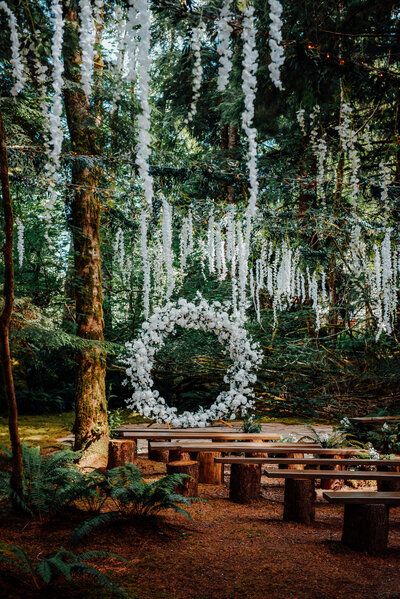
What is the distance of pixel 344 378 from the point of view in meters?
11.1

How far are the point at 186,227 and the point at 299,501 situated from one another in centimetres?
515

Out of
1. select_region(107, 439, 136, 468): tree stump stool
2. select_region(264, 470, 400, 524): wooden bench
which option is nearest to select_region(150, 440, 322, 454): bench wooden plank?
select_region(107, 439, 136, 468): tree stump stool

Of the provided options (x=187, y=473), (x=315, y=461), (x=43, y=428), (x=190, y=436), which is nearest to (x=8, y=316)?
(x=187, y=473)

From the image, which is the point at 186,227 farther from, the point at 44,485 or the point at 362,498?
the point at 362,498

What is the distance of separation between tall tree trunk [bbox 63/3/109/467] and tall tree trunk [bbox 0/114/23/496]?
7.43 ft

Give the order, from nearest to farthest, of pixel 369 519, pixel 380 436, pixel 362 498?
pixel 362 498
pixel 369 519
pixel 380 436

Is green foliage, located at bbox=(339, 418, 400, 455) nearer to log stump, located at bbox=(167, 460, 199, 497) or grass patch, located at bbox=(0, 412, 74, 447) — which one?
log stump, located at bbox=(167, 460, 199, 497)

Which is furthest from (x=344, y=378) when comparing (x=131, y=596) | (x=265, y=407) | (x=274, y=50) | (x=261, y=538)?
(x=274, y=50)

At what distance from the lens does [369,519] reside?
430cm

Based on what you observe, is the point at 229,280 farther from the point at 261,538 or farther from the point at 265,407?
the point at 261,538

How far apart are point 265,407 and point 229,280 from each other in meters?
3.01

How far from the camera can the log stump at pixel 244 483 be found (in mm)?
5891

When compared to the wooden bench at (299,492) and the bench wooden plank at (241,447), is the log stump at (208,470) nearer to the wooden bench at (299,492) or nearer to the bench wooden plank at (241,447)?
the bench wooden plank at (241,447)

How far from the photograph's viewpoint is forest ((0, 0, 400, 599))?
4043mm
